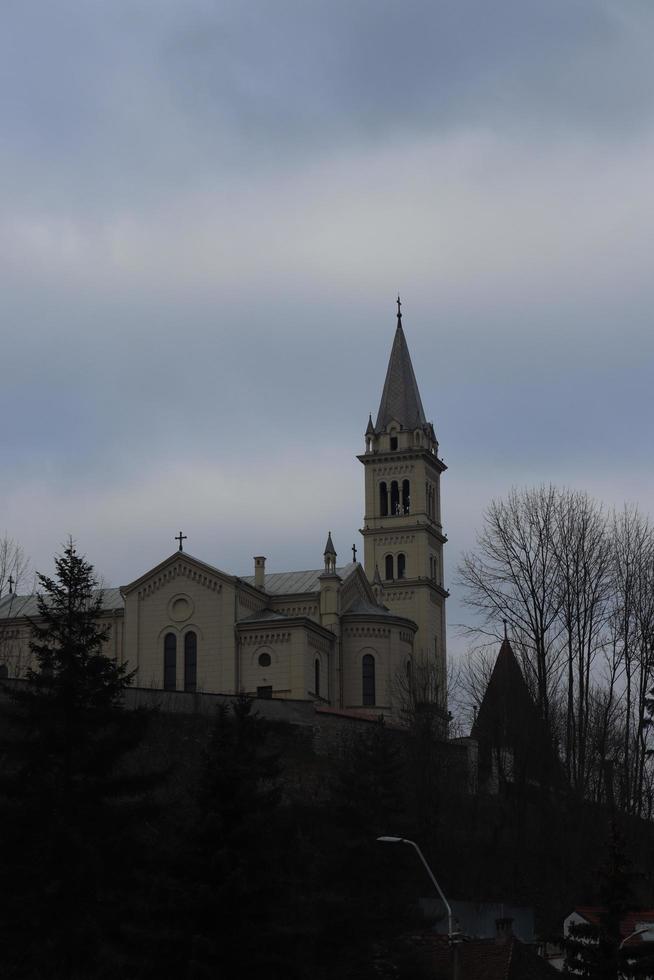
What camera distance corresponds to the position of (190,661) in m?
78.8

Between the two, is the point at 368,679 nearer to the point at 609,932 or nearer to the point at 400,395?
the point at 400,395

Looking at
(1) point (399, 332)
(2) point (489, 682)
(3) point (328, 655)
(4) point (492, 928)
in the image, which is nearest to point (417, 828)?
(4) point (492, 928)

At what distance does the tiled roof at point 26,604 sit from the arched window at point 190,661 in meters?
7.96

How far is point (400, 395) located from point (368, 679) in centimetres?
2720

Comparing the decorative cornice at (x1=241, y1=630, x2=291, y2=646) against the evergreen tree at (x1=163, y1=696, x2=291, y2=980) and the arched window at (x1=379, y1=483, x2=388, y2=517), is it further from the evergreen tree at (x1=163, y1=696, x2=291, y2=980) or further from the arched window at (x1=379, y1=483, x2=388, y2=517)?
the evergreen tree at (x1=163, y1=696, x2=291, y2=980)

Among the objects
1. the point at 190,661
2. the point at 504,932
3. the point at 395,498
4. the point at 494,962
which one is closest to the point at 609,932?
the point at 494,962

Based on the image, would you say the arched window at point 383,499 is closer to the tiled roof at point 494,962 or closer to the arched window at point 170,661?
the arched window at point 170,661

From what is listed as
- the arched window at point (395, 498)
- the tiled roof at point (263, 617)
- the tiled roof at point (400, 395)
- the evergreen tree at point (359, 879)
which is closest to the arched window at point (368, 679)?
the tiled roof at point (263, 617)

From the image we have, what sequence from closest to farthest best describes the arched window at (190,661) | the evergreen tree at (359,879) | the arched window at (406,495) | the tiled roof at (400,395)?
the evergreen tree at (359,879)
the arched window at (190,661)
the arched window at (406,495)
the tiled roof at (400,395)

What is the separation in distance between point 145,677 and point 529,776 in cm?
2303

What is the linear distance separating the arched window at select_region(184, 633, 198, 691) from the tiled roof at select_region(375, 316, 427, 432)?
28583 millimetres

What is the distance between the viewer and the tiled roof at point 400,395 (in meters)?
103

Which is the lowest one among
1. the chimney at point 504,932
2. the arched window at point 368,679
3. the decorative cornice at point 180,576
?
the chimney at point 504,932

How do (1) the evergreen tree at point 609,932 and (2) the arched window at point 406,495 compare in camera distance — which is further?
(2) the arched window at point 406,495
